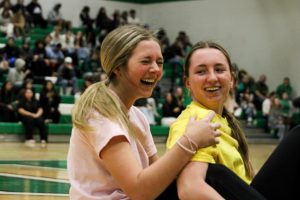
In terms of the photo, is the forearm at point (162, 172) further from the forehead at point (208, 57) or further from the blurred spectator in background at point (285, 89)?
the blurred spectator in background at point (285, 89)

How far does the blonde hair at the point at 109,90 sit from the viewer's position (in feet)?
→ 6.84

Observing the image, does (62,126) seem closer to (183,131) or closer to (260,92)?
(260,92)

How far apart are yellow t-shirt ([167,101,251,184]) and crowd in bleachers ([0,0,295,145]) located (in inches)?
368

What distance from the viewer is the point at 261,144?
15180 mm

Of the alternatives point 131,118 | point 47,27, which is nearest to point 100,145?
point 131,118

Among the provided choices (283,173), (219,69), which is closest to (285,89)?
(219,69)

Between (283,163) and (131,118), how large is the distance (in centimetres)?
62

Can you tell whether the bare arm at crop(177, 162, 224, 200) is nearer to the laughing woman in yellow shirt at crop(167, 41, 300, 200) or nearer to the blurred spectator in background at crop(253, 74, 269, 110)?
the laughing woman in yellow shirt at crop(167, 41, 300, 200)

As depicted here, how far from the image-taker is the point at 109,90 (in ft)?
7.16

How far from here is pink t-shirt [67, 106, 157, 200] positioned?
2.05 metres

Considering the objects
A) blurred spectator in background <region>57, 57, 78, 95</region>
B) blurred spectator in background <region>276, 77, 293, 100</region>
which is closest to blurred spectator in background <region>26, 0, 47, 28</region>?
blurred spectator in background <region>57, 57, 78, 95</region>

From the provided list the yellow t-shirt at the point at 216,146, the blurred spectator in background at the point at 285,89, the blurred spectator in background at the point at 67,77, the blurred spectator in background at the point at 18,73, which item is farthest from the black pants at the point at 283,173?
the blurred spectator in background at the point at 285,89

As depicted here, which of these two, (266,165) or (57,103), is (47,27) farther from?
(266,165)

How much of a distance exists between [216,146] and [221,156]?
6 centimetres
